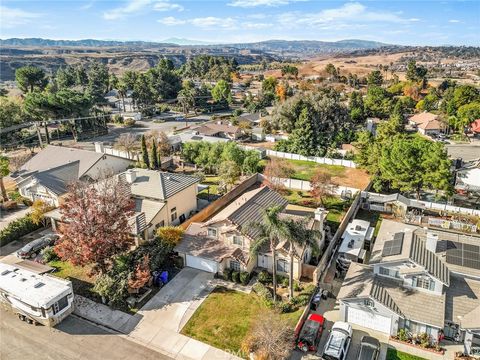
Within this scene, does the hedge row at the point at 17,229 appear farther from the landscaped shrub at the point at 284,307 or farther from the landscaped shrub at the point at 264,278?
the landscaped shrub at the point at 284,307

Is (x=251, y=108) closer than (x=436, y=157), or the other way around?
(x=436, y=157)

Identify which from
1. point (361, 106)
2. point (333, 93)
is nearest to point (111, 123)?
point (333, 93)

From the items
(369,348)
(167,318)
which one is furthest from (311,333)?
(167,318)

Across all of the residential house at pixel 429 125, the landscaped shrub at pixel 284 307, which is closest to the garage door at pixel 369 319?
the landscaped shrub at pixel 284 307

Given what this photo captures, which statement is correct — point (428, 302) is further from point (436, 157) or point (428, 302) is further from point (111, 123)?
point (111, 123)

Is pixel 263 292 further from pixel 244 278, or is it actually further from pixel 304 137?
pixel 304 137

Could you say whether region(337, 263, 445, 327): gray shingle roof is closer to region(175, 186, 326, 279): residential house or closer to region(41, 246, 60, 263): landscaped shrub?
region(175, 186, 326, 279): residential house

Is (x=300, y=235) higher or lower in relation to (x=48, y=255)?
higher
